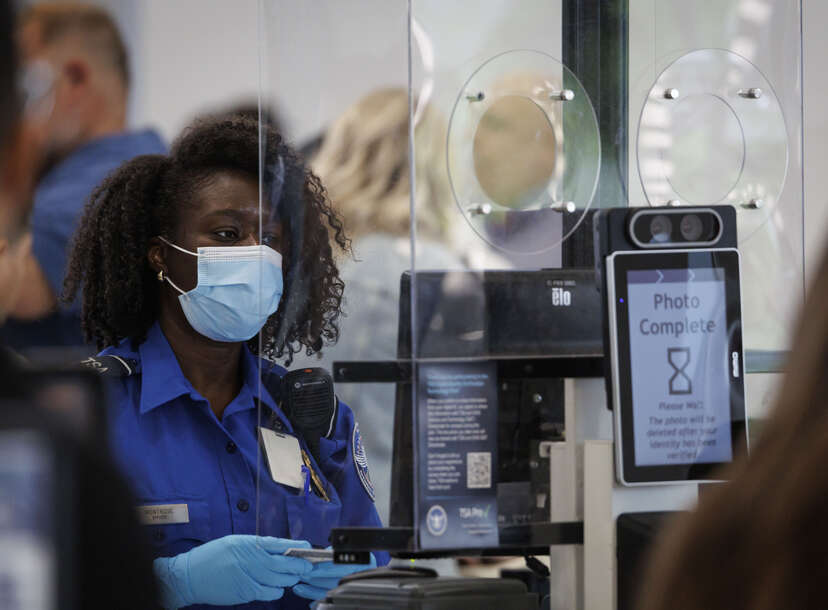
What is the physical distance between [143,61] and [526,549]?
9.20ft

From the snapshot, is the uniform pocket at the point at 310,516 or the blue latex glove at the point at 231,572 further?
the blue latex glove at the point at 231,572

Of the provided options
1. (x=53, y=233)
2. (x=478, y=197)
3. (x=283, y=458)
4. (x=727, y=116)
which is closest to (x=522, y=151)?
(x=478, y=197)

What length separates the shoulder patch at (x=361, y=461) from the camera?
1795 millimetres

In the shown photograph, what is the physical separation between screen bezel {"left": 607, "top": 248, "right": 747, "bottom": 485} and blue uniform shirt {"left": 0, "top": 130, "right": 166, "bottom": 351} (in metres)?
2.23

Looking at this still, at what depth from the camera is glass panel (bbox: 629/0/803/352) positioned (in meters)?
1.84

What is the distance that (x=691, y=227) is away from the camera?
1.55 meters

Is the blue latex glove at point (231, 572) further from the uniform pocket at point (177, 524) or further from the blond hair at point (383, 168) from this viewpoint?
the blond hair at point (383, 168)

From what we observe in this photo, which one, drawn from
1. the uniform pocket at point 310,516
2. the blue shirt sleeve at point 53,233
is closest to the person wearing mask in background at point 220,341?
the uniform pocket at point 310,516

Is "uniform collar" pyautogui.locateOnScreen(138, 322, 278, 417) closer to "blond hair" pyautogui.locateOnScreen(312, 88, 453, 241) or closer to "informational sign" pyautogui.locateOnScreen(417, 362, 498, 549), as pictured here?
"blond hair" pyautogui.locateOnScreen(312, 88, 453, 241)

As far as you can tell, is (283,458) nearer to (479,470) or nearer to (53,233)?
(479,470)

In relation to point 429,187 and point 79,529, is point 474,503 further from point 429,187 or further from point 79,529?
point 79,529

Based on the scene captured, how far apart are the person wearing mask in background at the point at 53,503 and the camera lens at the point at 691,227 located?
1160 millimetres

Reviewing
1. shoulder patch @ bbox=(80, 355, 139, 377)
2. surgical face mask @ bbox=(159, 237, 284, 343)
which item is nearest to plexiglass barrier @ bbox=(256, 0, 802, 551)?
surgical face mask @ bbox=(159, 237, 284, 343)

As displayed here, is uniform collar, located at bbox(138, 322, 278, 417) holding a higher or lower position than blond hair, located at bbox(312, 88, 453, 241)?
lower
